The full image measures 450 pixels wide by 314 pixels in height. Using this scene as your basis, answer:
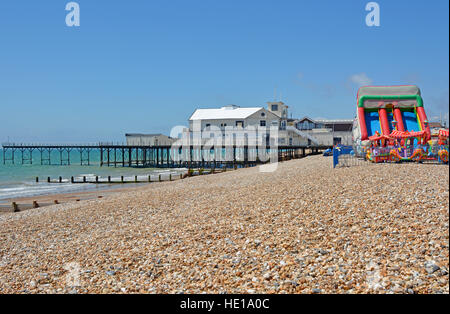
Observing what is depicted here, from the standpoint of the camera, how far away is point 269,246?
6.07m

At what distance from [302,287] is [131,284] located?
239cm

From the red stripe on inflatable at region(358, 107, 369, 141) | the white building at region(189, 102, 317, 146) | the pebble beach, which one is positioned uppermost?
the white building at region(189, 102, 317, 146)

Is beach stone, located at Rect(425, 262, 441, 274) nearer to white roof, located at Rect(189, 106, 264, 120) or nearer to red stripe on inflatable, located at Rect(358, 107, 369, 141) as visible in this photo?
red stripe on inflatable, located at Rect(358, 107, 369, 141)

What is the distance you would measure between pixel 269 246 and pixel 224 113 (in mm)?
38532

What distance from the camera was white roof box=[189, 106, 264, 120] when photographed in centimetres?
4300

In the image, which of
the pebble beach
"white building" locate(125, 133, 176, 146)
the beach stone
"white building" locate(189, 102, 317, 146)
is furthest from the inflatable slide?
"white building" locate(125, 133, 176, 146)

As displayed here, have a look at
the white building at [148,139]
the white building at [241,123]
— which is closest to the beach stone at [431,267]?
the white building at [241,123]

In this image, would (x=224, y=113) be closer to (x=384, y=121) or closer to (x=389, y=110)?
(x=389, y=110)

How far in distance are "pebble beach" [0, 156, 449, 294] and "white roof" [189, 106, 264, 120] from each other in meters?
32.9

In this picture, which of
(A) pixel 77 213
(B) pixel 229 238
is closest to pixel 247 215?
(B) pixel 229 238

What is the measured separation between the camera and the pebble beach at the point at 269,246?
4710 mm

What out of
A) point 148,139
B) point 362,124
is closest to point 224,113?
point 148,139

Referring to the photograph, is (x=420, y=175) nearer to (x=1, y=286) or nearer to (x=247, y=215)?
(x=247, y=215)

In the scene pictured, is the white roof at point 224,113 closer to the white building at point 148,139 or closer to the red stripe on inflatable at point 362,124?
the white building at point 148,139
